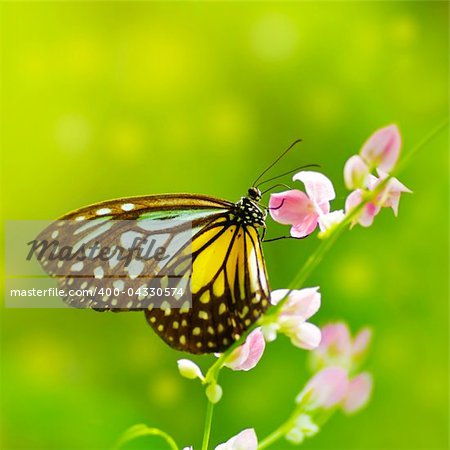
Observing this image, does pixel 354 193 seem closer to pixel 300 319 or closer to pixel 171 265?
pixel 300 319

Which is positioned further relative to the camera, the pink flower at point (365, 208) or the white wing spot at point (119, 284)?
the white wing spot at point (119, 284)

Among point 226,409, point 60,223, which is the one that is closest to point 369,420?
point 226,409

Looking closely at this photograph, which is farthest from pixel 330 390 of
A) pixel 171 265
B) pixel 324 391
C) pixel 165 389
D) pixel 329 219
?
pixel 165 389

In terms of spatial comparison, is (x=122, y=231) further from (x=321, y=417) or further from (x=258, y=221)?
(x=321, y=417)

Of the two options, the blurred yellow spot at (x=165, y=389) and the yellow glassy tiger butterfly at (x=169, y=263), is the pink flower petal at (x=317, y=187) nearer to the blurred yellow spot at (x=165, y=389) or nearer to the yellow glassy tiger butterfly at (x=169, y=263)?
the yellow glassy tiger butterfly at (x=169, y=263)

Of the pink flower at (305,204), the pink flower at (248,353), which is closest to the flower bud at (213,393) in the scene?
the pink flower at (248,353)

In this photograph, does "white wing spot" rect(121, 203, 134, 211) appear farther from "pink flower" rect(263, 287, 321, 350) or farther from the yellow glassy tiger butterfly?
"pink flower" rect(263, 287, 321, 350)

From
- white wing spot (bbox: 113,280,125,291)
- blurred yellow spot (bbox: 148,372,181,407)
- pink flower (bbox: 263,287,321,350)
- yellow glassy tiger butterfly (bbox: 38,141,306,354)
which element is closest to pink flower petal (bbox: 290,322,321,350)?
pink flower (bbox: 263,287,321,350)
